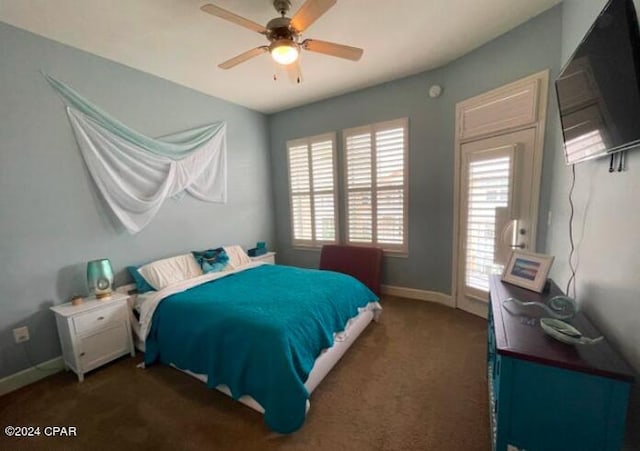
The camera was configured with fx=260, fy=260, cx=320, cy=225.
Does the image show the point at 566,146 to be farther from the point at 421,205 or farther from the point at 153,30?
the point at 153,30

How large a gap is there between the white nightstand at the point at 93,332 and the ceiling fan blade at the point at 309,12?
8.65 ft

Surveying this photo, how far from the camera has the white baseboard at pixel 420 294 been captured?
3.25 metres

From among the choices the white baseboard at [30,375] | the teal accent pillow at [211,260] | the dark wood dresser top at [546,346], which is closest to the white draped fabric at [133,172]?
the teal accent pillow at [211,260]

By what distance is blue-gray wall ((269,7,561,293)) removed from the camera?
89.8 inches

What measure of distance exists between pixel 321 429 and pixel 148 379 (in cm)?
148

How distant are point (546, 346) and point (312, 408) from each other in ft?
4.70

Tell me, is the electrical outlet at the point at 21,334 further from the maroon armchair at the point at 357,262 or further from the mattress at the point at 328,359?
the maroon armchair at the point at 357,262

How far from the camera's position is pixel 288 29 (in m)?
1.75

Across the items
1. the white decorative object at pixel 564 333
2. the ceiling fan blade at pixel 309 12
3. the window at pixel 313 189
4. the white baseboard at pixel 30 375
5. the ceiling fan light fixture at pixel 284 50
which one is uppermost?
the ceiling fan blade at pixel 309 12

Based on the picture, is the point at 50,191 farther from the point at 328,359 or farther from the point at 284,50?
the point at 328,359

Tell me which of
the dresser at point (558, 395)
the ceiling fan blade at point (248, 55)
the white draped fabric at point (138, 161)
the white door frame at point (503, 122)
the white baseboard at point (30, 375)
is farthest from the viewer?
the white draped fabric at point (138, 161)

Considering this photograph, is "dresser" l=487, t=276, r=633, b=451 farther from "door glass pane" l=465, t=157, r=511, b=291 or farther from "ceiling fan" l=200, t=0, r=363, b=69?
"ceiling fan" l=200, t=0, r=363, b=69

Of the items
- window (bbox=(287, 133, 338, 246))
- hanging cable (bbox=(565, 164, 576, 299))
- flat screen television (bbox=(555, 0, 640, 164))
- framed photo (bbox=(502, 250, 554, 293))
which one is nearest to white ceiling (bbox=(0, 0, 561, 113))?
window (bbox=(287, 133, 338, 246))

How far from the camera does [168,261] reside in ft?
9.24
